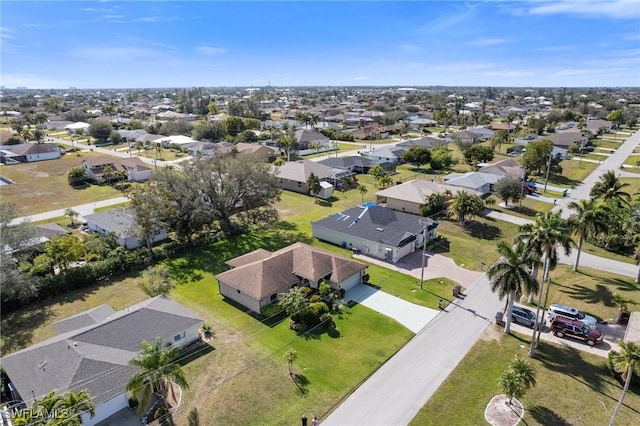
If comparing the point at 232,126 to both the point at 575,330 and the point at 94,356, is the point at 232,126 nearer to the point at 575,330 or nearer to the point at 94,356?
the point at 94,356

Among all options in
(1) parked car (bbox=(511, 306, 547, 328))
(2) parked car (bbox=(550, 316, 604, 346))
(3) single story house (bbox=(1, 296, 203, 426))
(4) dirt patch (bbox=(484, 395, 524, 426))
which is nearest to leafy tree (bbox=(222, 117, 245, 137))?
(3) single story house (bbox=(1, 296, 203, 426))

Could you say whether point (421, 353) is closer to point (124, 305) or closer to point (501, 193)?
point (124, 305)

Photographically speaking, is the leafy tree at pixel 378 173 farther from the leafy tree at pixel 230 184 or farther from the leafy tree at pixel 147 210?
the leafy tree at pixel 147 210

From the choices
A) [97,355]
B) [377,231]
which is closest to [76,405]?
[97,355]

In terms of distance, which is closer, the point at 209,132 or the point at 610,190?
the point at 610,190

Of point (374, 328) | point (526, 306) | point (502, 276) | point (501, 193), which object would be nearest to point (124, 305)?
point (374, 328)

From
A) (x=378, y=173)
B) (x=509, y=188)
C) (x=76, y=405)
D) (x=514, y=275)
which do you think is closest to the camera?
(x=76, y=405)

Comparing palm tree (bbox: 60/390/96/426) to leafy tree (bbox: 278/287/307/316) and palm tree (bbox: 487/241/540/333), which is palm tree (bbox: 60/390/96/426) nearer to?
leafy tree (bbox: 278/287/307/316)
